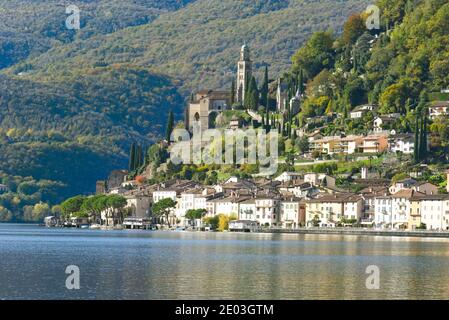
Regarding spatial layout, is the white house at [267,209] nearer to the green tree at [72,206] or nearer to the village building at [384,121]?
the village building at [384,121]

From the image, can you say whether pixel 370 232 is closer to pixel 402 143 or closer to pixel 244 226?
pixel 244 226

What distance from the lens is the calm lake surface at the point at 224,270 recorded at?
60500mm

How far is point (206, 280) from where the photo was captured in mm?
66250

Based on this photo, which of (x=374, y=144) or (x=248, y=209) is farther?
(x=374, y=144)

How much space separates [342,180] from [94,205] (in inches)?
1314

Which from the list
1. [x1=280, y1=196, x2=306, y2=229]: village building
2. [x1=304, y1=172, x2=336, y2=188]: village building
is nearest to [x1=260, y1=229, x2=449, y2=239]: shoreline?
[x1=280, y1=196, x2=306, y2=229]: village building

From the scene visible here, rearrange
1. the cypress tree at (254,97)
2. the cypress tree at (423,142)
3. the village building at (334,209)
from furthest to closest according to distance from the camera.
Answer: the cypress tree at (254,97) < the cypress tree at (423,142) < the village building at (334,209)

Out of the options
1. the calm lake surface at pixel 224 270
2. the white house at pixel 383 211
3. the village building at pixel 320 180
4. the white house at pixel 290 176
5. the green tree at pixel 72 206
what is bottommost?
Answer: the calm lake surface at pixel 224 270

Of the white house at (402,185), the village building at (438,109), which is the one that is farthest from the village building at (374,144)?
the white house at (402,185)

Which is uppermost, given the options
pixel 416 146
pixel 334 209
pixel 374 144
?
pixel 374 144

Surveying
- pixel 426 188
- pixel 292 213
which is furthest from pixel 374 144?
pixel 426 188

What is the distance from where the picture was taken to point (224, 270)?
73000mm
